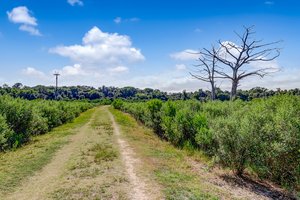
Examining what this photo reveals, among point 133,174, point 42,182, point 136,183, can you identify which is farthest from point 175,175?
point 42,182

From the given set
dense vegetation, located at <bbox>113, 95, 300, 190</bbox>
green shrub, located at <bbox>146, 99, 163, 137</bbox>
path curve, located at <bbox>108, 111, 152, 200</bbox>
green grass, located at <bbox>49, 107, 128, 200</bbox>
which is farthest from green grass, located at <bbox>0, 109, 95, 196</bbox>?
green shrub, located at <bbox>146, 99, 163, 137</bbox>

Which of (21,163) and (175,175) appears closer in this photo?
(175,175)

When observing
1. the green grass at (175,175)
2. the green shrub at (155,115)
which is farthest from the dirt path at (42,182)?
the green shrub at (155,115)

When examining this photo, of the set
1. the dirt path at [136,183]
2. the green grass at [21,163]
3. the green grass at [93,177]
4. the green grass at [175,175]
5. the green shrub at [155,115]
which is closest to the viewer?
the dirt path at [136,183]

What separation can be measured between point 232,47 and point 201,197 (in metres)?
20.5

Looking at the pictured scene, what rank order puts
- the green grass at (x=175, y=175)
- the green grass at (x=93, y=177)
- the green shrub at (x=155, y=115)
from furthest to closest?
the green shrub at (x=155, y=115)
the green grass at (x=175, y=175)
the green grass at (x=93, y=177)

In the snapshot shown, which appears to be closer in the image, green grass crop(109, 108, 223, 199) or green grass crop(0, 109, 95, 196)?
green grass crop(109, 108, 223, 199)

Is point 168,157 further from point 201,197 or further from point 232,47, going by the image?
point 232,47

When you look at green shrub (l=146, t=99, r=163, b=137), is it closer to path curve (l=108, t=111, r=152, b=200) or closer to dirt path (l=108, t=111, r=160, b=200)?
path curve (l=108, t=111, r=152, b=200)

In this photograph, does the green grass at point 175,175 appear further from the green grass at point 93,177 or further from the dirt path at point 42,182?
the dirt path at point 42,182

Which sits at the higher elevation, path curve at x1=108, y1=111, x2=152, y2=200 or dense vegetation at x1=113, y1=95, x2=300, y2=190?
dense vegetation at x1=113, y1=95, x2=300, y2=190

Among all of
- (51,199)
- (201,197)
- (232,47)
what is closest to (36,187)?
(51,199)

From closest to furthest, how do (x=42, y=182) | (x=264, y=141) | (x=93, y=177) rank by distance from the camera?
(x=264, y=141), (x=42, y=182), (x=93, y=177)

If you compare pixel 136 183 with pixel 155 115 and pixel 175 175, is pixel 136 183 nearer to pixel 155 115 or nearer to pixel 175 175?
pixel 175 175
